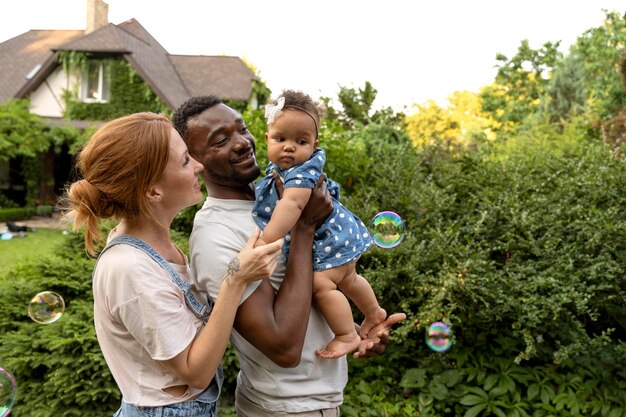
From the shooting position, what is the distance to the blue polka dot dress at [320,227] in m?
2.05

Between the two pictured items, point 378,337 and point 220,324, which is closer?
point 220,324

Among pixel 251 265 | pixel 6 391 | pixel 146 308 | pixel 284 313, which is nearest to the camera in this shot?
pixel 146 308

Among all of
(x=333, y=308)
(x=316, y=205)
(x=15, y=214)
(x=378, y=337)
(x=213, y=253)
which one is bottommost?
(x=15, y=214)

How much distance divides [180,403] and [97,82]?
21266mm

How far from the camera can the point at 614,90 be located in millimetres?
21500

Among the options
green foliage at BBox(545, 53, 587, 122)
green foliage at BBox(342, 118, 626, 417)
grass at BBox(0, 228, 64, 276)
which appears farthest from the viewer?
green foliage at BBox(545, 53, 587, 122)

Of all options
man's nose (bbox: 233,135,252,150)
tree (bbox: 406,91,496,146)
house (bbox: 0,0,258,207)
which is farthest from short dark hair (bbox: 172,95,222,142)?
tree (bbox: 406,91,496,146)

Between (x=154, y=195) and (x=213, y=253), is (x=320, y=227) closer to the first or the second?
(x=213, y=253)

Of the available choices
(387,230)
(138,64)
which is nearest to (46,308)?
(387,230)

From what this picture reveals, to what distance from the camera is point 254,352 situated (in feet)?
6.45

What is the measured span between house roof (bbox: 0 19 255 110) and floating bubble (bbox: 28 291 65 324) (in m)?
17.2

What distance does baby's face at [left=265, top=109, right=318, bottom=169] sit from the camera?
2162 millimetres

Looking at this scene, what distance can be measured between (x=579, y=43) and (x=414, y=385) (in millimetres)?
29357

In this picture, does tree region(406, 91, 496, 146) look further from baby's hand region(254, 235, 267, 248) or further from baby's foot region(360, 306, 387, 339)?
baby's hand region(254, 235, 267, 248)
